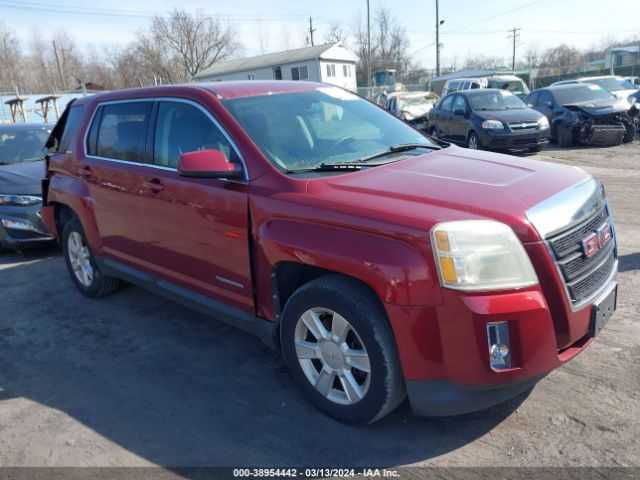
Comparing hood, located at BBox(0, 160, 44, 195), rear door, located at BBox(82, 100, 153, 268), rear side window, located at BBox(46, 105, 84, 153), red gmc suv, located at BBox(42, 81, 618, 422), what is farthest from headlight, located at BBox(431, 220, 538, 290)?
hood, located at BBox(0, 160, 44, 195)

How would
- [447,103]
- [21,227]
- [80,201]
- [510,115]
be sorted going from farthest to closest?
[447,103], [510,115], [21,227], [80,201]

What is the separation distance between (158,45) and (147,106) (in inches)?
2472

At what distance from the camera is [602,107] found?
1305 centimetres

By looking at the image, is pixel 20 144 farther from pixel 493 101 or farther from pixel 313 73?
pixel 313 73

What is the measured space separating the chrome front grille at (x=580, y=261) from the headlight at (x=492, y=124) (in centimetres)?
983

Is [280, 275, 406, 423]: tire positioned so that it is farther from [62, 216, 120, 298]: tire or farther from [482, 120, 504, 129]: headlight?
[482, 120, 504, 129]: headlight

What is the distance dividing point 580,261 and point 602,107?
1213 centimetres

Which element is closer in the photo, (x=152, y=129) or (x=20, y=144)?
(x=152, y=129)

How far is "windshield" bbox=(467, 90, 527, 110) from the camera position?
13211mm

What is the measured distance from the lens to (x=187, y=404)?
3434 mm

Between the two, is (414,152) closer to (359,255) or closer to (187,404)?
(359,255)

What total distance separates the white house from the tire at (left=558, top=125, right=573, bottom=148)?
1431 inches

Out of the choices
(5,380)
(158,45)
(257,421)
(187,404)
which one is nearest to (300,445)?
(257,421)

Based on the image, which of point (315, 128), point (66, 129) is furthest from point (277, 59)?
point (315, 128)
